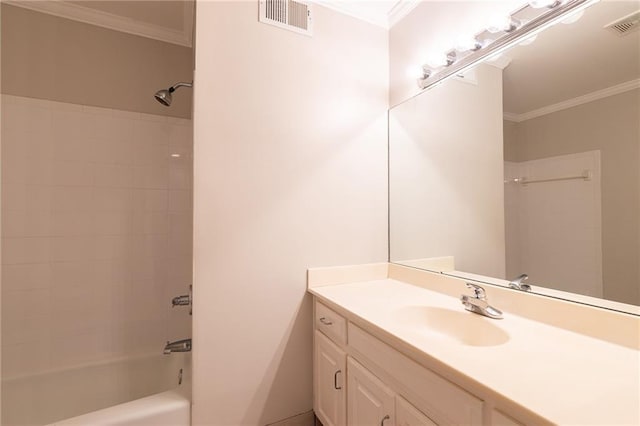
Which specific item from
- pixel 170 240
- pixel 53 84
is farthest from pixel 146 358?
pixel 53 84

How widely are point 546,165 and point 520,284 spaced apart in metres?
0.47

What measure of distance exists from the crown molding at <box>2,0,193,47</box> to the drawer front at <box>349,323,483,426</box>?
7.30 ft

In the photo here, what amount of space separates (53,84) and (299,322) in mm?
2091

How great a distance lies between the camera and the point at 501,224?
1171 millimetres

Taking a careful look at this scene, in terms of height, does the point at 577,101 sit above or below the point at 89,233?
above

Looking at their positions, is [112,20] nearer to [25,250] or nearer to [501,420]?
[25,250]

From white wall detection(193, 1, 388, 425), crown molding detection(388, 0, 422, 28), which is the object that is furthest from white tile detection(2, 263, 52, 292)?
crown molding detection(388, 0, 422, 28)

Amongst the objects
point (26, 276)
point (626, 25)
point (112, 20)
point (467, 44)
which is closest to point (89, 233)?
point (26, 276)

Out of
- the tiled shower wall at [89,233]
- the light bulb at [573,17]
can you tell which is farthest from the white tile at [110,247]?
the light bulb at [573,17]

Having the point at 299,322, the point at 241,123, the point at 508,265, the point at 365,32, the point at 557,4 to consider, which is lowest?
the point at 299,322

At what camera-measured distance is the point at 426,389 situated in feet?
2.46

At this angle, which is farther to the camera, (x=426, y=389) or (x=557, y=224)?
(x=557, y=224)

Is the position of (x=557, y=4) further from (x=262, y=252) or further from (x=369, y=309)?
(x=262, y=252)

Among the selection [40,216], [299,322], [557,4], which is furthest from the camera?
[40,216]
